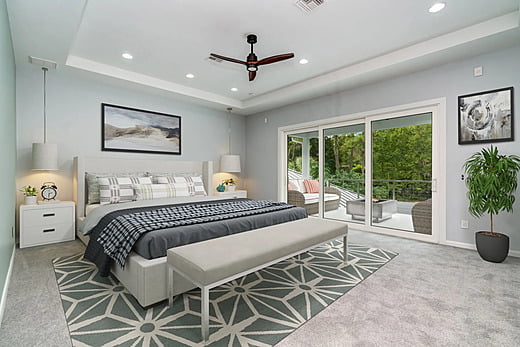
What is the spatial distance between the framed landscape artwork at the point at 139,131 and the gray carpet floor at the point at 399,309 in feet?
7.10

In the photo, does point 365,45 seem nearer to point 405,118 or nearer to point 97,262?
point 405,118

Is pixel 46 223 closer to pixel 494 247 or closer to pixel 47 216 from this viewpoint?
pixel 47 216

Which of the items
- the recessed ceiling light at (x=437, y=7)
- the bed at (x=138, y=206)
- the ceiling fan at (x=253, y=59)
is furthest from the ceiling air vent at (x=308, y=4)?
the bed at (x=138, y=206)

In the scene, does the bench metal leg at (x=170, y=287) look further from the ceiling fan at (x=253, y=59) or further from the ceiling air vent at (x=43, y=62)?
the ceiling air vent at (x=43, y=62)

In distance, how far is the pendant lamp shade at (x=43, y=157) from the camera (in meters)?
3.47

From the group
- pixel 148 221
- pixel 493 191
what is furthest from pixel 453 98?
pixel 148 221

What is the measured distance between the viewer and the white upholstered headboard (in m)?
3.77

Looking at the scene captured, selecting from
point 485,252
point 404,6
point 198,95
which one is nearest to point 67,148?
point 198,95

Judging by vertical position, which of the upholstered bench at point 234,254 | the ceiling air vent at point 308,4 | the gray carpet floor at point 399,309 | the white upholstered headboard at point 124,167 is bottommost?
the gray carpet floor at point 399,309

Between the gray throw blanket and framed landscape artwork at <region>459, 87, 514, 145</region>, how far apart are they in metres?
2.76

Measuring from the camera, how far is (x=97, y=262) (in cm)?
242

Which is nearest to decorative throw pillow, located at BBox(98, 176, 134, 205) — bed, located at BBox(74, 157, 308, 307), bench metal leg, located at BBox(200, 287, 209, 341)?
bed, located at BBox(74, 157, 308, 307)

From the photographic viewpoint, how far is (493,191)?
9.12 ft

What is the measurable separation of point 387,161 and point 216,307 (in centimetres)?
351
